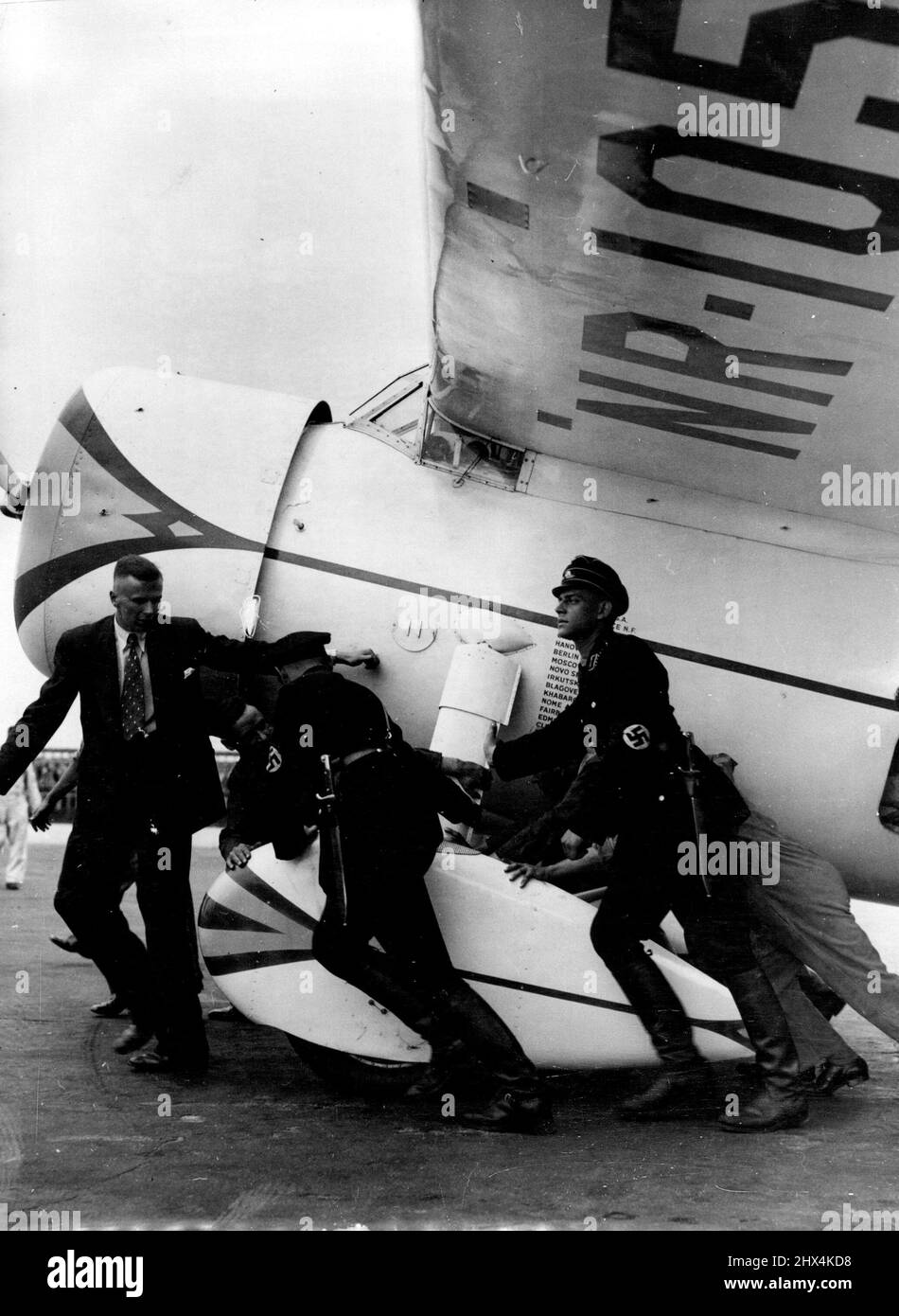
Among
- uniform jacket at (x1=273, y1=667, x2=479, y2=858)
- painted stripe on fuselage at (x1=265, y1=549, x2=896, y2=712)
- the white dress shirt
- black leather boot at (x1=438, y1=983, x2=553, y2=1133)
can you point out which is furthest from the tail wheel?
painted stripe on fuselage at (x1=265, y1=549, x2=896, y2=712)

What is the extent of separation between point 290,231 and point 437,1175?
291 centimetres

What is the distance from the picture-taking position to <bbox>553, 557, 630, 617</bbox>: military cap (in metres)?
3.42

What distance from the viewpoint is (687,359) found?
10.9 feet

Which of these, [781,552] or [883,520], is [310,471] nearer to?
[781,552]

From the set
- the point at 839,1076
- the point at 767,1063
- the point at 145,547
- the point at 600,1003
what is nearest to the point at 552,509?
the point at 145,547

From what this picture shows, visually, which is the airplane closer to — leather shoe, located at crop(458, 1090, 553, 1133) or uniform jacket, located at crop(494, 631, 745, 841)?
leather shoe, located at crop(458, 1090, 553, 1133)

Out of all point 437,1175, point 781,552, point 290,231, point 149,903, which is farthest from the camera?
point 290,231

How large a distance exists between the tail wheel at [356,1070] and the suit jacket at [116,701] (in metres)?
0.73

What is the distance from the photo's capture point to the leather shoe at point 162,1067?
353cm

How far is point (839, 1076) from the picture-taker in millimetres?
3574

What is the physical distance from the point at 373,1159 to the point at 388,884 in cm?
66

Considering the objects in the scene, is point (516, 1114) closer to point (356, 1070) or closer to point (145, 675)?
point (356, 1070)

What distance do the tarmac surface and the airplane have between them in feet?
0.84
